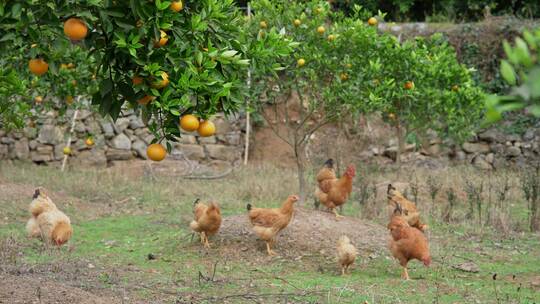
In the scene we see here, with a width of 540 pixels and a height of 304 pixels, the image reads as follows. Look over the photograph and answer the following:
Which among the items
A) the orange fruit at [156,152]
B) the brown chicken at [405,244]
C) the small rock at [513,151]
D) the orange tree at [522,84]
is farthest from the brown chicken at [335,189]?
the small rock at [513,151]

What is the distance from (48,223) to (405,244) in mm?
3968

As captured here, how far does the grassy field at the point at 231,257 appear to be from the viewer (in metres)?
6.56

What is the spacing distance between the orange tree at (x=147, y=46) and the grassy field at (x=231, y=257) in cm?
203

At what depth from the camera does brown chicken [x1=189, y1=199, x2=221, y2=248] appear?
822 cm

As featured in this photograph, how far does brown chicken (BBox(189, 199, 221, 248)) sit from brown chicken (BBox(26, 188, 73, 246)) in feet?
4.67

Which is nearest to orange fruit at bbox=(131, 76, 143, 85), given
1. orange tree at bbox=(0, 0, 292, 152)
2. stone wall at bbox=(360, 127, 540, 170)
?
orange tree at bbox=(0, 0, 292, 152)

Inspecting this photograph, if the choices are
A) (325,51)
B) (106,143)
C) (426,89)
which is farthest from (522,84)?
(106,143)

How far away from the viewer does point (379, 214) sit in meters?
10.9

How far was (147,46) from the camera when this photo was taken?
386 cm

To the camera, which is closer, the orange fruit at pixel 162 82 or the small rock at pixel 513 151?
the orange fruit at pixel 162 82

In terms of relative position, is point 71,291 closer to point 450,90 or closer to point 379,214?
point 379,214

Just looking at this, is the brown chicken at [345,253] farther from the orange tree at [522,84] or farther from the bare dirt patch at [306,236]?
the orange tree at [522,84]

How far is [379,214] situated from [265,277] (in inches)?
152

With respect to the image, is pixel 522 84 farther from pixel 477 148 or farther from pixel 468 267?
pixel 477 148
